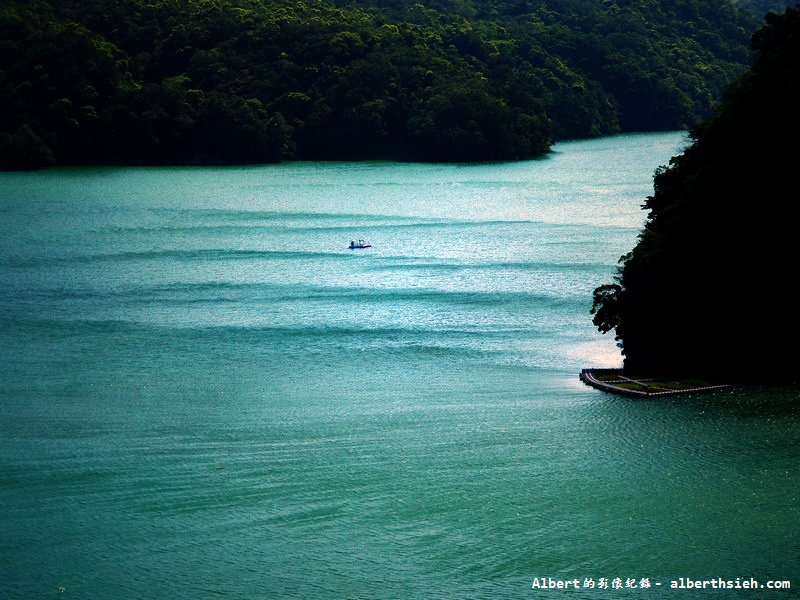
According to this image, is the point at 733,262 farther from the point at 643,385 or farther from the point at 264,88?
the point at 264,88

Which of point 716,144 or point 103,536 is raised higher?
point 716,144

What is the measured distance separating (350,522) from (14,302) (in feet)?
72.9

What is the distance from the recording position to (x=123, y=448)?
78.9 ft

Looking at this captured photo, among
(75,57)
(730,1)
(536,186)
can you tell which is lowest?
(536,186)

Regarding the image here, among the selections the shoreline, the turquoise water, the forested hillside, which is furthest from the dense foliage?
the forested hillside

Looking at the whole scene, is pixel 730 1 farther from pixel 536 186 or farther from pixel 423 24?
pixel 536 186

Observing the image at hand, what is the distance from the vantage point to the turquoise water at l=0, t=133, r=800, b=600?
1939 cm

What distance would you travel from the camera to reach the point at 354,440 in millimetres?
24609

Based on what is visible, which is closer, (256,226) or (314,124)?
(256,226)

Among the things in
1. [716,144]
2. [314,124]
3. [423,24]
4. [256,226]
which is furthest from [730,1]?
[716,144]

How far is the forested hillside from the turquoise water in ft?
116

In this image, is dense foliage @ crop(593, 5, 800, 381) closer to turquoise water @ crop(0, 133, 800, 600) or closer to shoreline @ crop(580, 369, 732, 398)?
shoreline @ crop(580, 369, 732, 398)

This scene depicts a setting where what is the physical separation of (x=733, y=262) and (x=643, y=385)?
3.87m

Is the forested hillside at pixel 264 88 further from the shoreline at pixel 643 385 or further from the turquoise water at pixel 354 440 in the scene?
the shoreline at pixel 643 385
